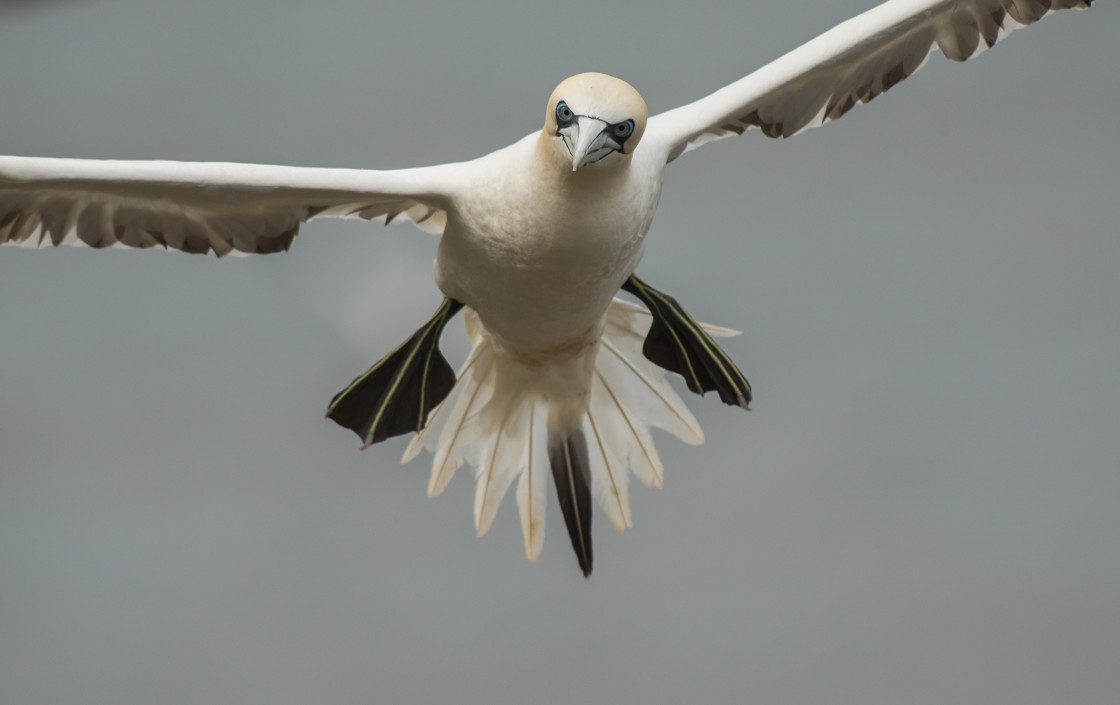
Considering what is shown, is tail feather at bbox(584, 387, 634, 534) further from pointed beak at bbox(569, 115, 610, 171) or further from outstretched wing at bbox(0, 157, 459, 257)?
pointed beak at bbox(569, 115, 610, 171)

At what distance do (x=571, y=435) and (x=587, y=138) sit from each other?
3.07 ft

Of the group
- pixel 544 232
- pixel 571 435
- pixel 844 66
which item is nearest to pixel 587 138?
pixel 544 232

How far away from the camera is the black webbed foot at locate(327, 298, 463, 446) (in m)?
2.72

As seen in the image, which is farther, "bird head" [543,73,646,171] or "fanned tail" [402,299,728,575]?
"fanned tail" [402,299,728,575]

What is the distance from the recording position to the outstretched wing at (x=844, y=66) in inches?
100

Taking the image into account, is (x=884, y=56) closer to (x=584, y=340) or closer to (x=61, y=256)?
(x=584, y=340)

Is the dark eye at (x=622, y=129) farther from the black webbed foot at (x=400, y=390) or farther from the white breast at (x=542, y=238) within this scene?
the black webbed foot at (x=400, y=390)

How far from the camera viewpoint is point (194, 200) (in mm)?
2518

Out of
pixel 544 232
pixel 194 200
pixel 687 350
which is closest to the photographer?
pixel 544 232

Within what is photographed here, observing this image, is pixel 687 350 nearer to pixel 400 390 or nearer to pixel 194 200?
pixel 400 390

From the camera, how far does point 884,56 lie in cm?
273

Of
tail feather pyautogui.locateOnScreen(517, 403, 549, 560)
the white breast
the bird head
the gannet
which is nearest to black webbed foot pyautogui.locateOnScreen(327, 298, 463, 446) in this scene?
the gannet

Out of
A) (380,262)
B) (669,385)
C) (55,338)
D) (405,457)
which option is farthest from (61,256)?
(669,385)

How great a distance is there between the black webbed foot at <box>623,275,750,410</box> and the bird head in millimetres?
529
